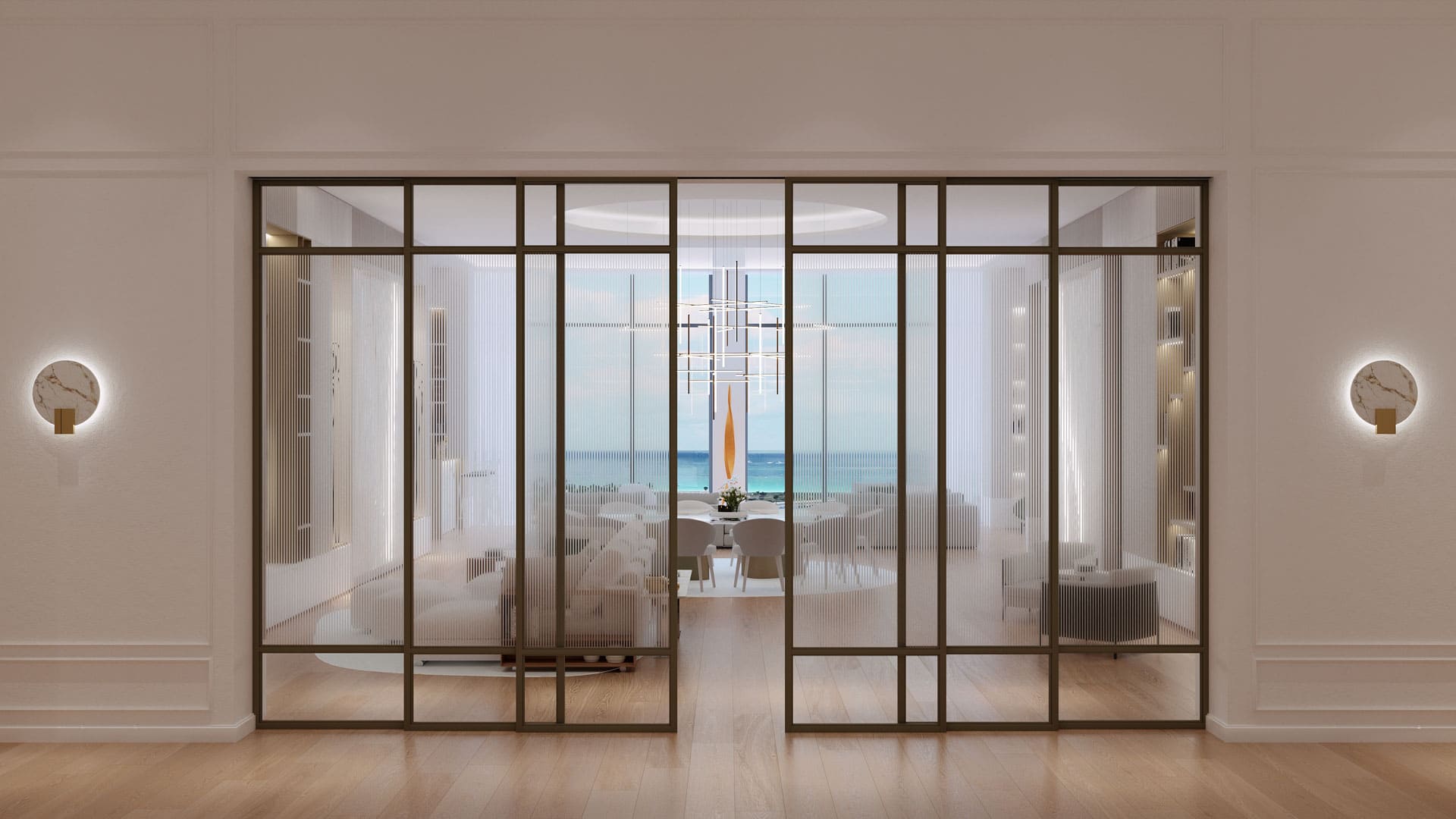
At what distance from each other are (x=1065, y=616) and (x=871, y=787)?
145cm

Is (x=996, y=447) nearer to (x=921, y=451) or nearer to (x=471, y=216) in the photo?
(x=921, y=451)

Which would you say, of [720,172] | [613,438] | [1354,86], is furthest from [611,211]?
[1354,86]

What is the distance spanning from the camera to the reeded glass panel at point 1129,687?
4.82m

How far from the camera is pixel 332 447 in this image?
15.8 feet

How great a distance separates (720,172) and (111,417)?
10.7 ft

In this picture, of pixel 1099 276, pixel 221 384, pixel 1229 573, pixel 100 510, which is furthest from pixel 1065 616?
pixel 100 510

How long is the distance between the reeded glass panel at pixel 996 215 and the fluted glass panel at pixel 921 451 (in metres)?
0.23

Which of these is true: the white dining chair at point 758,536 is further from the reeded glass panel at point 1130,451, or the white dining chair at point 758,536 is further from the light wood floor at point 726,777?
the reeded glass panel at point 1130,451

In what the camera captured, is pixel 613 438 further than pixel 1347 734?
Yes

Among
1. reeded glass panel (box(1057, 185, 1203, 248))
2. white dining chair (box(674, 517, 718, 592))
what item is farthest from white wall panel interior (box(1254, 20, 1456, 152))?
white dining chair (box(674, 517, 718, 592))

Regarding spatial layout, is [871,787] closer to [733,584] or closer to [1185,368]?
[1185,368]

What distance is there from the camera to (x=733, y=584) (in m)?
8.94

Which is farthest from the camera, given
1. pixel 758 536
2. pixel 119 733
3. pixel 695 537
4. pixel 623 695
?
pixel 695 537

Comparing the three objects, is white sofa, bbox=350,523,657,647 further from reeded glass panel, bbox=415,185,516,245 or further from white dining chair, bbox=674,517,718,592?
white dining chair, bbox=674,517,718,592
